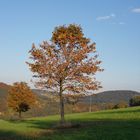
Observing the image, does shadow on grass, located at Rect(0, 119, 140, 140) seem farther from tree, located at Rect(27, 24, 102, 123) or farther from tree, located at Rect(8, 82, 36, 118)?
tree, located at Rect(8, 82, 36, 118)

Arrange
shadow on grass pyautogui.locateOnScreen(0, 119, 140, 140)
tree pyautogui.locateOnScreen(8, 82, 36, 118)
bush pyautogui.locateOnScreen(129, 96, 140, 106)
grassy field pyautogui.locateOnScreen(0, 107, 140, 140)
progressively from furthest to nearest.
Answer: bush pyautogui.locateOnScreen(129, 96, 140, 106)
tree pyautogui.locateOnScreen(8, 82, 36, 118)
grassy field pyautogui.locateOnScreen(0, 107, 140, 140)
shadow on grass pyautogui.locateOnScreen(0, 119, 140, 140)

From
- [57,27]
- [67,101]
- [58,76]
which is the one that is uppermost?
[57,27]

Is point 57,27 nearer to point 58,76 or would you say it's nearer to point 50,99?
point 58,76

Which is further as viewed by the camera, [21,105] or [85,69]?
[21,105]

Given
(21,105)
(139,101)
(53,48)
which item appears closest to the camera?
(53,48)

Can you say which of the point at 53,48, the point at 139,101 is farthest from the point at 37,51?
the point at 139,101

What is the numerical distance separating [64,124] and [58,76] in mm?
5901

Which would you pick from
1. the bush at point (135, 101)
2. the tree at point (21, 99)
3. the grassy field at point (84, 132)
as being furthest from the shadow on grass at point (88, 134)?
the bush at point (135, 101)

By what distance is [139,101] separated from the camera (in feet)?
452

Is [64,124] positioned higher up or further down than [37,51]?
further down

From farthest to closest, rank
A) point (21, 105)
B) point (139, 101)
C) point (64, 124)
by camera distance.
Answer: point (139, 101) → point (21, 105) → point (64, 124)

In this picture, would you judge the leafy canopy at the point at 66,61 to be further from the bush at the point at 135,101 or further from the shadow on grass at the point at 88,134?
the bush at the point at 135,101

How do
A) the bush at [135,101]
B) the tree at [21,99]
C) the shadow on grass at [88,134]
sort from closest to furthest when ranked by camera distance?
the shadow on grass at [88,134], the tree at [21,99], the bush at [135,101]

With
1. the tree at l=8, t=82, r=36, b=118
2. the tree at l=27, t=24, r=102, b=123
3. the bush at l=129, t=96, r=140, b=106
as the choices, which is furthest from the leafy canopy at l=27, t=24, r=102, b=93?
the bush at l=129, t=96, r=140, b=106
